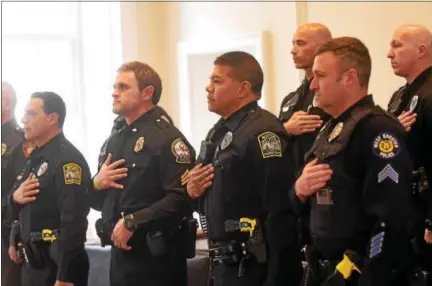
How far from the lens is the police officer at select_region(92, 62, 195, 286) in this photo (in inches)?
136

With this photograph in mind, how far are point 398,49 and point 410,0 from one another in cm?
207

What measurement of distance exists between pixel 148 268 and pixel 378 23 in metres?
2.92

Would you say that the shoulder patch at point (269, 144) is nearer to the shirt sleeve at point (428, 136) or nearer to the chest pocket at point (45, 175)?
the shirt sleeve at point (428, 136)

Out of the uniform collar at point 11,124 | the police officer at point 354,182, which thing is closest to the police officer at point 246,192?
the police officer at point 354,182

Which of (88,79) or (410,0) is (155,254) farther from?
(88,79)

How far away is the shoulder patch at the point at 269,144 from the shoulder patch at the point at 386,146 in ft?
1.76

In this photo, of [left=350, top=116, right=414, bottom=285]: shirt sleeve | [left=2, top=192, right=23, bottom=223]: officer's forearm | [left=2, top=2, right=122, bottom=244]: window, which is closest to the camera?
[left=350, top=116, right=414, bottom=285]: shirt sleeve

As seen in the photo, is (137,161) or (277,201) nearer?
(277,201)

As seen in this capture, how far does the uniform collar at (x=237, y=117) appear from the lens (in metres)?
3.15

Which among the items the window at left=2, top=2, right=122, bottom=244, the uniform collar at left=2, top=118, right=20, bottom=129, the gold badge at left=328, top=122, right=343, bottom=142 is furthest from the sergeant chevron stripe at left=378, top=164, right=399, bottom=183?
the window at left=2, top=2, right=122, bottom=244

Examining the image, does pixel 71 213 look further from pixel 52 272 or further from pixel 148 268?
pixel 148 268

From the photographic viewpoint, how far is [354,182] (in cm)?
261

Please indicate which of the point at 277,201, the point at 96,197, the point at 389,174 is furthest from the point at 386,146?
the point at 96,197

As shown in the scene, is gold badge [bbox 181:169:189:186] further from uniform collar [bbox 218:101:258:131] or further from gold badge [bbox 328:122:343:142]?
gold badge [bbox 328:122:343:142]
